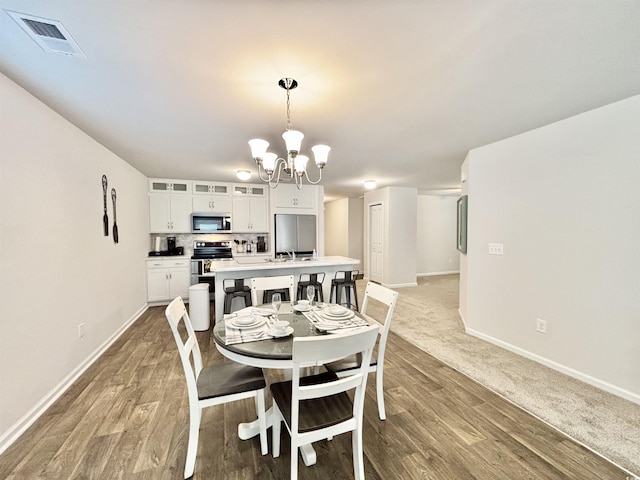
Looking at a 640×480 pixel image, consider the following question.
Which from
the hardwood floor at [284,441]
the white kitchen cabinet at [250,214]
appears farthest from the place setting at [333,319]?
the white kitchen cabinet at [250,214]

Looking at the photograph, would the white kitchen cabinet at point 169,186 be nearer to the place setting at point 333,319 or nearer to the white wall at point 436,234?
the place setting at point 333,319

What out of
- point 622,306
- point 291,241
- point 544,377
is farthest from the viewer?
point 291,241

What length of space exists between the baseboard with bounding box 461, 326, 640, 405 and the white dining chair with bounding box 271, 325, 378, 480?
250 centimetres

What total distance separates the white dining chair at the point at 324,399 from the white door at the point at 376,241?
17.9 feet

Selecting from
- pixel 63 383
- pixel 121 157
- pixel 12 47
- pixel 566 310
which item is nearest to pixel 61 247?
pixel 63 383

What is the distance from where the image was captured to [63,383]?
7.86 ft

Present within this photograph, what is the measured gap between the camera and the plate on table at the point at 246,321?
1.81m

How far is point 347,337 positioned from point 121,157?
167 inches

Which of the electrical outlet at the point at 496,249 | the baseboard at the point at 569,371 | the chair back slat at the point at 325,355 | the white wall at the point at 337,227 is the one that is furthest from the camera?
the white wall at the point at 337,227

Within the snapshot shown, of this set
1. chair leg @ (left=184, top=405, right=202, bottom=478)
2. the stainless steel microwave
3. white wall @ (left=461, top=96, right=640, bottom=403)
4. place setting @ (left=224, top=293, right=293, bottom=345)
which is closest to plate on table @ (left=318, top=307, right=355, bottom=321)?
place setting @ (left=224, top=293, right=293, bottom=345)

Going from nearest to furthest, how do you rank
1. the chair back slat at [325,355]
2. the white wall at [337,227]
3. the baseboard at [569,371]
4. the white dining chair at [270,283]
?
the chair back slat at [325,355]
the baseboard at [569,371]
the white dining chair at [270,283]
the white wall at [337,227]

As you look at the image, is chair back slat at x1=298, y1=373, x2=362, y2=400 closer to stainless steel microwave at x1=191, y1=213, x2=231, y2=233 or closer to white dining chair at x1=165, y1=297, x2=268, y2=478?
white dining chair at x1=165, y1=297, x2=268, y2=478

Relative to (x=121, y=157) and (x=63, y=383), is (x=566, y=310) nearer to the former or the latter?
(x=63, y=383)

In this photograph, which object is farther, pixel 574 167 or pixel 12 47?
pixel 574 167
